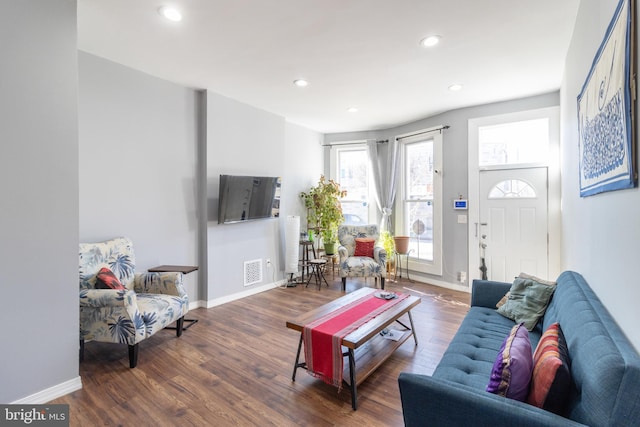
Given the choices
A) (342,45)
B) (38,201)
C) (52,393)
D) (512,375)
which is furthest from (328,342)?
(342,45)

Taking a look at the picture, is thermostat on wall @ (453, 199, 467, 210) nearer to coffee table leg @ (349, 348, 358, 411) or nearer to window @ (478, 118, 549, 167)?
window @ (478, 118, 549, 167)

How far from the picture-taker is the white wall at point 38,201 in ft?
6.41

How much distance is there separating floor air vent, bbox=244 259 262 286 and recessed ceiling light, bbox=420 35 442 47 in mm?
3504

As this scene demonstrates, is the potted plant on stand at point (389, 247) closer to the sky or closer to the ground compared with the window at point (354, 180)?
closer to the ground

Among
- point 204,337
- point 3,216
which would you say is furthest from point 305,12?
point 204,337

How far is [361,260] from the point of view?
493 cm

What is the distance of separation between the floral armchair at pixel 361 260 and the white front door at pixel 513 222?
4.83ft

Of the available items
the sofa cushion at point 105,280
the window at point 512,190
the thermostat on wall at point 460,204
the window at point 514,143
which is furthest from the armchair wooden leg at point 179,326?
the window at point 514,143

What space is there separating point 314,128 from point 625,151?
5141mm

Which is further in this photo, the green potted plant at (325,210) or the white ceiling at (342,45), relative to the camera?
the green potted plant at (325,210)

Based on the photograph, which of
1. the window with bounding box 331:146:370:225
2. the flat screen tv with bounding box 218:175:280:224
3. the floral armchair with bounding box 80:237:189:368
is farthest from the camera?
the window with bounding box 331:146:370:225

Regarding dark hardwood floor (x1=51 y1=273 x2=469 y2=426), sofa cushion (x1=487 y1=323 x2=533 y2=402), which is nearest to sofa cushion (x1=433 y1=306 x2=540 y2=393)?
sofa cushion (x1=487 y1=323 x2=533 y2=402)

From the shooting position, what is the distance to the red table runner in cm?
215

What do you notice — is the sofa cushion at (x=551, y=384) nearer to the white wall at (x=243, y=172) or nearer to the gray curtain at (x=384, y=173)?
the white wall at (x=243, y=172)
